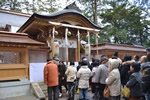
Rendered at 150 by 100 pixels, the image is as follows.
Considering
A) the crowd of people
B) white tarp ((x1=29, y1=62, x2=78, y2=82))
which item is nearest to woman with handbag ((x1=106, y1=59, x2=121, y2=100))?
the crowd of people

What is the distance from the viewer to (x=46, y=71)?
462cm

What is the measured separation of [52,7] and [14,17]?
30.6ft

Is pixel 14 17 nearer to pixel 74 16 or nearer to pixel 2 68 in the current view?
pixel 74 16

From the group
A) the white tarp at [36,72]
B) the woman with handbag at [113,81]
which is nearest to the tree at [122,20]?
the white tarp at [36,72]

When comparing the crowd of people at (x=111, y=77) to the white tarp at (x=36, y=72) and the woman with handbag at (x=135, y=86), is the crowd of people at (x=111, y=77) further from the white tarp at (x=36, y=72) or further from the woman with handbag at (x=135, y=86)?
the white tarp at (x=36, y=72)

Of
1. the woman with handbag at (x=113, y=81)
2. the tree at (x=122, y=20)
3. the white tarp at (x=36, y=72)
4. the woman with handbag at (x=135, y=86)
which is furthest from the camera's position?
the tree at (x=122, y=20)

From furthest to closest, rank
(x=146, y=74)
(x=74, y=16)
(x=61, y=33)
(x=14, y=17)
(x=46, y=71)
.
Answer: (x=14, y=17) → (x=61, y=33) → (x=74, y=16) → (x=46, y=71) → (x=146, y=74)

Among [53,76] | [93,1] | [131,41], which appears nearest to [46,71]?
[53,76]

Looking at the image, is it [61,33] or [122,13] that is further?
[122,13]

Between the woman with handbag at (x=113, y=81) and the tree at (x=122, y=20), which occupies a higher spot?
the tree at (x=122, y=20)

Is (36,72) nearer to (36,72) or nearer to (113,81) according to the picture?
(36,72)

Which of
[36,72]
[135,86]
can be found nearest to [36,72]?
[36,72]

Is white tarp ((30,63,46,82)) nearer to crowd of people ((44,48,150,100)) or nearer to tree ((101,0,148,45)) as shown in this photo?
crowd of people ((44,48,150,100))

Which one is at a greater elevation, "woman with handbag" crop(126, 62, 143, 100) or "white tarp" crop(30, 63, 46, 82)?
"woman with handbag" crop(126, 62, 143, 100)
